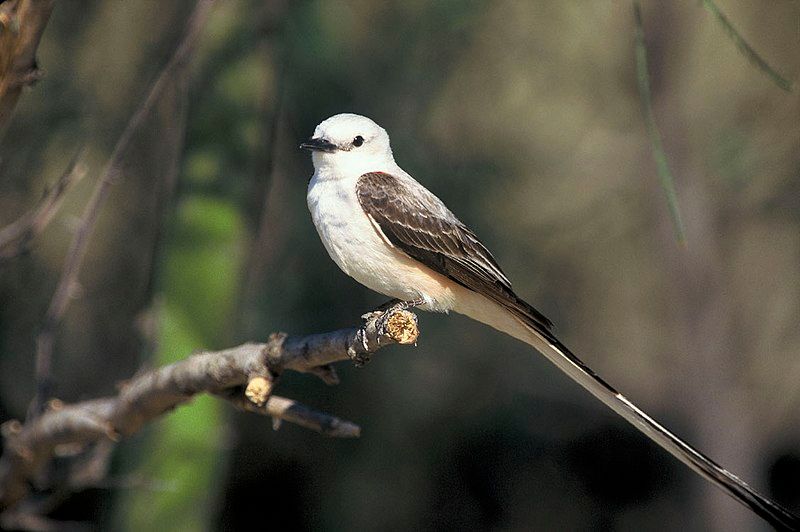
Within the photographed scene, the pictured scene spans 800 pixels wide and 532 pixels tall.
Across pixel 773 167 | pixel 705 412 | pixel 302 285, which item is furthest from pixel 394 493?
pixel 773 167

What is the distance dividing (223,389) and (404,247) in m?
0.81

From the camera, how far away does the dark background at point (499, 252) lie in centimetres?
607

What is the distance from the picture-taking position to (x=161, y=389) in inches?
131

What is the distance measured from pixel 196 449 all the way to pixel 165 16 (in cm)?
308

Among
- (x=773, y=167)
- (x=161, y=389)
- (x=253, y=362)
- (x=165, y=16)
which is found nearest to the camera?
(x=253, y=362)

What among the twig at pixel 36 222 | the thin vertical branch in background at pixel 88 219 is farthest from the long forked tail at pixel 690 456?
the twig at pixel 36 222

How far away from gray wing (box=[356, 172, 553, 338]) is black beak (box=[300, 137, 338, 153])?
0.17 meters

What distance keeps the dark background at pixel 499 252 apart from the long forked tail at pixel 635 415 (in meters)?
2.07

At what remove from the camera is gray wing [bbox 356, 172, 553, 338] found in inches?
137

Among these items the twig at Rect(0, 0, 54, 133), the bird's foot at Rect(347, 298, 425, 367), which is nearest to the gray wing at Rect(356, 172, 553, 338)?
the bird's foot at Rect(347, 298, 425, 367)

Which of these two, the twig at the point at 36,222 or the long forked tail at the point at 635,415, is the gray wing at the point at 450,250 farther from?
the twig at the point at 36,222

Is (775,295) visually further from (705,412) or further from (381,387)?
(381,387)

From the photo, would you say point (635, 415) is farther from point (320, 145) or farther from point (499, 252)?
point (499, 252)

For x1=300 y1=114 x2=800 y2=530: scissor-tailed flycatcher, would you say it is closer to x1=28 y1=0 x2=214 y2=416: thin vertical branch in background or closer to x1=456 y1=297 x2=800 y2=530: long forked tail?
x1=456 y1=297 x2=800 y2=530: long forked tail
